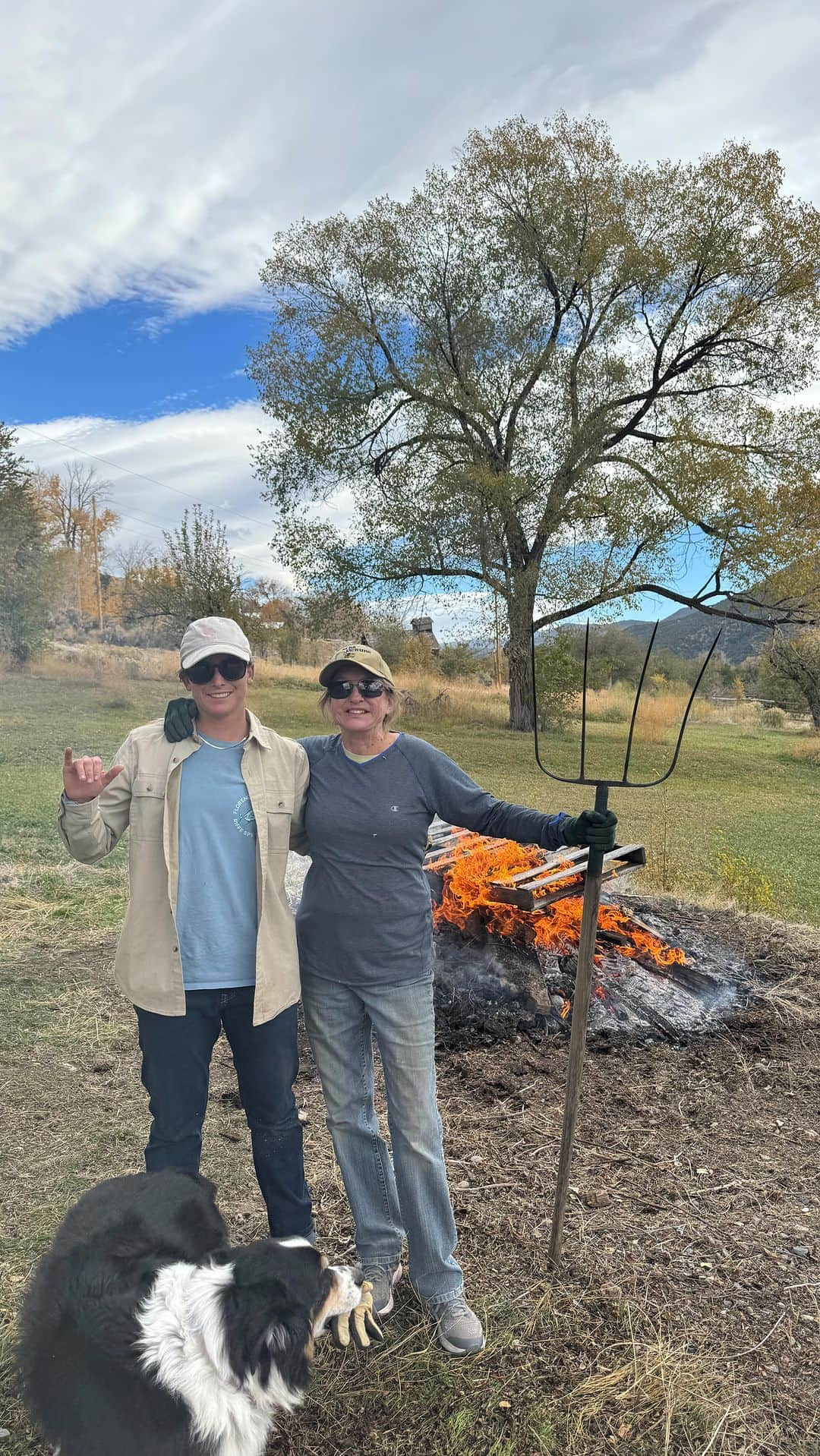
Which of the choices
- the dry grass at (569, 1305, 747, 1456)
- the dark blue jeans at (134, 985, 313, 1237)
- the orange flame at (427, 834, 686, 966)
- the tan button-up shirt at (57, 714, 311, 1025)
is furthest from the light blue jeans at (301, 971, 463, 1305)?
the orange flame at (427, 834, 686, 966)

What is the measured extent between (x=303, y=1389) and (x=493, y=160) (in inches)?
975

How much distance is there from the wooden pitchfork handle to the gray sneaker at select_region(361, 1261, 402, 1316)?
626 millimetres

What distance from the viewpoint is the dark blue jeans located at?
251cm

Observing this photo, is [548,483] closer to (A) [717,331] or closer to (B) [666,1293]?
(A) [717,331]

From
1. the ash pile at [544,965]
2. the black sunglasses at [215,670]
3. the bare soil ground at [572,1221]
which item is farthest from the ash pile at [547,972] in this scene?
the black sunglasses at [215,670]

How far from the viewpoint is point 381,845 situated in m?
2.62

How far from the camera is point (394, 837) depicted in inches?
103

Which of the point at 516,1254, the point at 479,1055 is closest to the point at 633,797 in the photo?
the point at 479,1055

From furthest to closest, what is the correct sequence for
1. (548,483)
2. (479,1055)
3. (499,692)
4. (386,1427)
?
(499,692)
(548,483)
(479,1055)
(386,1427)

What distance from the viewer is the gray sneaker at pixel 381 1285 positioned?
9.03 ft

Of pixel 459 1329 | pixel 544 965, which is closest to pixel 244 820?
pixel 459 1329

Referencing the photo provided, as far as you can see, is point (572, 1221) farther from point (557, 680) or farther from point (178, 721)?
point (557, 680)

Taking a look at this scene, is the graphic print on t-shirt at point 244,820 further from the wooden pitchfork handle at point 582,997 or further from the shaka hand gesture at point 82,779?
the wooden pitchfork handle at point 582,997

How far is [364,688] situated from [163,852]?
757mm
